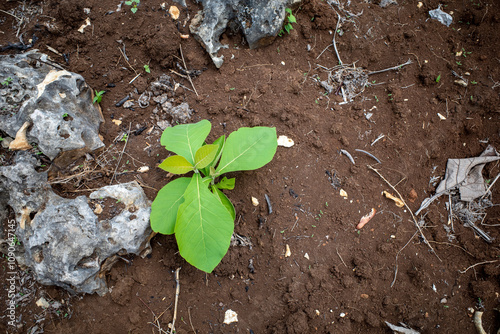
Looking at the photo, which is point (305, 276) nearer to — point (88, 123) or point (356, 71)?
point (356, 71)

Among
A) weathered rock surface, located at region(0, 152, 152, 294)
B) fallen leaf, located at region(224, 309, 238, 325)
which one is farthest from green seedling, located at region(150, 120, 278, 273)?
fallen leaf, located at region(224, 309, 238, 325)

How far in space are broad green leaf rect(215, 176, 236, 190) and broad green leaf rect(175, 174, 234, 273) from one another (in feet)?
0.98

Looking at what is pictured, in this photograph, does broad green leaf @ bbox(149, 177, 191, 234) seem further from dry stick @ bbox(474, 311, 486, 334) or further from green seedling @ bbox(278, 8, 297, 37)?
dry stick @ bbox(474, 311, 486, 334)

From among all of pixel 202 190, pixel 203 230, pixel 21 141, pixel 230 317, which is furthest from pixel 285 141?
pixel 21 141

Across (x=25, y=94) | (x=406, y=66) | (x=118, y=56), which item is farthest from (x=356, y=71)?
(x=25, y=94)

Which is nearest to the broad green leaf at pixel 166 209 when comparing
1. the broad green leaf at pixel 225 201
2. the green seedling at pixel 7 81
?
the broad green leaf at pixel 225 201

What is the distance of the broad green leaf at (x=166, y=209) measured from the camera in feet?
6.93

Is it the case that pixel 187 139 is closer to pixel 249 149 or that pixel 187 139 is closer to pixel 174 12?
pixel 249 149

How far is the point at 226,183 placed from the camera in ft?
7.76

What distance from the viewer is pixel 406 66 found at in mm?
2900

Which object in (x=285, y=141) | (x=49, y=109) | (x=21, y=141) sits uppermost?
(x=49, y=109)

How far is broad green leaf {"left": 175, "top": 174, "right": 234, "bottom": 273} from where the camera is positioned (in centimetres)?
197

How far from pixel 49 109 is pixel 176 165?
117 cm

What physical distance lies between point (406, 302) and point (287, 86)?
2112 millimetres
